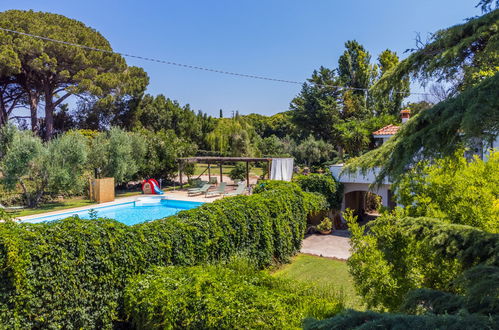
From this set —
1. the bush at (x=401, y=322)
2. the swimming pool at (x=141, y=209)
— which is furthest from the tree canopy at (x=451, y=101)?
the swimming pool at (x=141, y=209)

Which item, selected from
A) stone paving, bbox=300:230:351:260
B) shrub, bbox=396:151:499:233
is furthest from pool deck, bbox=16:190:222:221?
shrub, bbox=396:151:499:233

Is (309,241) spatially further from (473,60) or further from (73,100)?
(73,100)

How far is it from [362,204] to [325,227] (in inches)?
221

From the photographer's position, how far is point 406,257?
4.28 m

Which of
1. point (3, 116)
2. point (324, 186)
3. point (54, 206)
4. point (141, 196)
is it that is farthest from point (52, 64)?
point (324, 186)

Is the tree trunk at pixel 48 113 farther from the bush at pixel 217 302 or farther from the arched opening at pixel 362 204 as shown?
the bush at pixel 217 302

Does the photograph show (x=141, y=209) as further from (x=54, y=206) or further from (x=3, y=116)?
(x=3, y=116)

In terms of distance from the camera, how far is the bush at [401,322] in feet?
5.06

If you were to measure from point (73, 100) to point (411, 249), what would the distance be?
34.1 metres

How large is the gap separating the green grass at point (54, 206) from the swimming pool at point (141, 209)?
5.03ft

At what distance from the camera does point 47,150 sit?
58.0ft

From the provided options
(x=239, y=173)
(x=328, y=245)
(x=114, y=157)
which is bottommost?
(x=328, y=245)

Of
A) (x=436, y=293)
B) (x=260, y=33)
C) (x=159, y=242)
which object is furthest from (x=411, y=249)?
(x=260, y=33)

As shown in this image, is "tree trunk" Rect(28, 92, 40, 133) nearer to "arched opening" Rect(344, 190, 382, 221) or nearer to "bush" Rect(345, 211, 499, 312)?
"arched opening" Rect(344, 190, 382, 221)
